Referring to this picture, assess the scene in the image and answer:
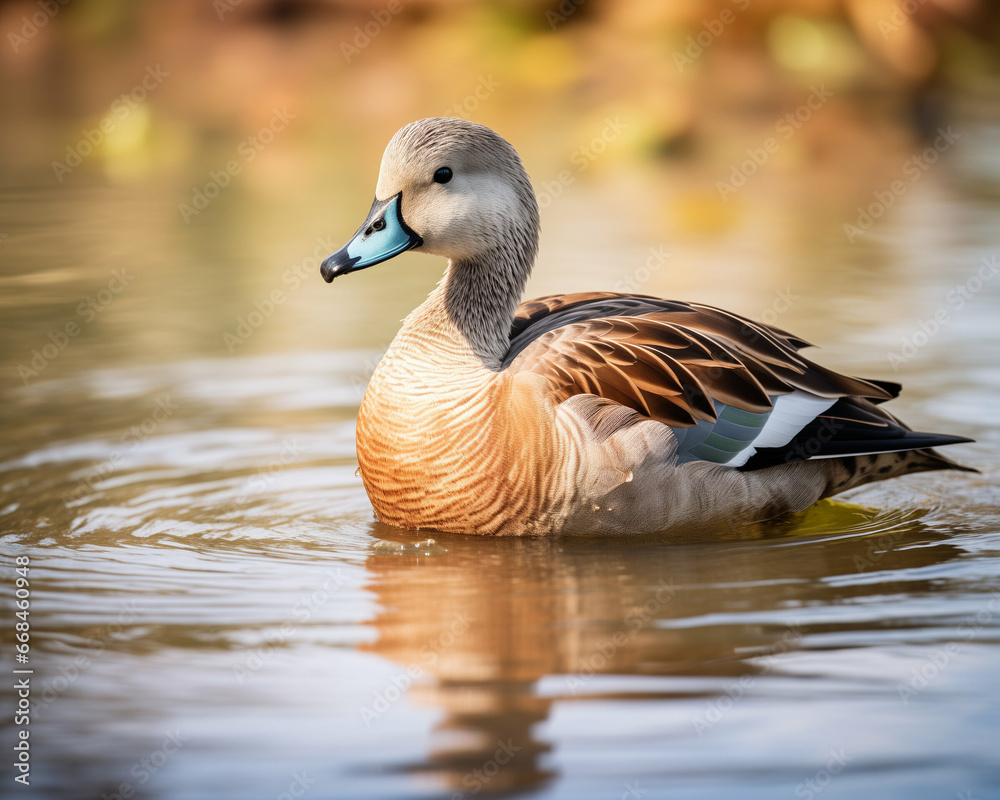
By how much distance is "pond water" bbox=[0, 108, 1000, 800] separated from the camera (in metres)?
3.85

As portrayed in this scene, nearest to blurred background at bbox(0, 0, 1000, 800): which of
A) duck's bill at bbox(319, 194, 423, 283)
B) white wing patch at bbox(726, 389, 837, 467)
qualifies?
white wing patch at bbox(726, 389, 837, 467)

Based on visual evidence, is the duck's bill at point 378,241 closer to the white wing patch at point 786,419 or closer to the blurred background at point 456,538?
the blurred background at point 456,538

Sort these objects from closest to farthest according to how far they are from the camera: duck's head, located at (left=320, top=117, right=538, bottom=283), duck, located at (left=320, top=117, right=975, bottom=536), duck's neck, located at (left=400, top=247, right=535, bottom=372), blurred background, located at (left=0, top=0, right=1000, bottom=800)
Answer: blurred background, located at (left=0, top=0, right=1000, bottom=800), duck, located at (left=320, top=117, right=975, bottom=536), duck's head, located at (left=320, top=117, right=538, bottom=283), duck's neck, located at (left=400, top=247, right=535, bottom=372)

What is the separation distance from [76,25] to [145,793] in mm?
21503

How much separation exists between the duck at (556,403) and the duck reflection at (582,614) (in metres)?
0.17

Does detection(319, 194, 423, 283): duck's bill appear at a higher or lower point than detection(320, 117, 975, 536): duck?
higher

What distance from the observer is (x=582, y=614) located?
4.90 metres

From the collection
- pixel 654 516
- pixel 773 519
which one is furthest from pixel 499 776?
pixel 773 519

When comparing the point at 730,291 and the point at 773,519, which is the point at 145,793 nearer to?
the point at 773,519

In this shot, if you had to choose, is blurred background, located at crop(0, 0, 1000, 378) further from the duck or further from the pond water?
the duck

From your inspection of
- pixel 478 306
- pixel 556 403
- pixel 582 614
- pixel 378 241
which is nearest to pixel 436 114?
pixel 478 306

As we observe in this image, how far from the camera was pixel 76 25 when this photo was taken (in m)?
22.9

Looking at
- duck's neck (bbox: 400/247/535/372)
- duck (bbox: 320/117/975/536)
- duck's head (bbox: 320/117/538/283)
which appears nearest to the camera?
duck (bbox: 320/117/975/536)

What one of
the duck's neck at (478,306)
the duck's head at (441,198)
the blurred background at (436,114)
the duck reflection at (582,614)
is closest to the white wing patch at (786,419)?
the duck reflection at (582,614)
